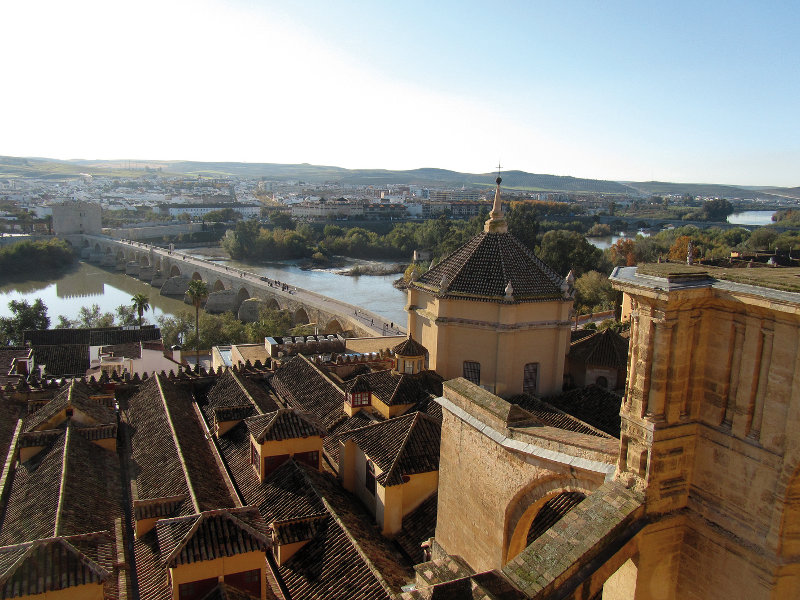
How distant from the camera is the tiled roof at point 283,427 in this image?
11.4m

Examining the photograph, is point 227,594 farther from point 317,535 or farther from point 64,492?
point 64,492

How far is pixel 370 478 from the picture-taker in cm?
1114

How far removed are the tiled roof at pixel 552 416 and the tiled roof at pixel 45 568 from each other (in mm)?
6740

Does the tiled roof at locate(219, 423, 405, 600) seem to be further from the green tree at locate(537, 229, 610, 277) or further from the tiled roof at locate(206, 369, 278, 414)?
the green tree at locate(537, 229, 610, 277)

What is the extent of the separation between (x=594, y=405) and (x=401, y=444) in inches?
186

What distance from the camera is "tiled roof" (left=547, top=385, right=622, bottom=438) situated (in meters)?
12.2

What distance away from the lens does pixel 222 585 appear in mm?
7918

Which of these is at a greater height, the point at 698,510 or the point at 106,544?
the point at 698,510

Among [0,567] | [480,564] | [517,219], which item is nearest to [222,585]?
[0,567]

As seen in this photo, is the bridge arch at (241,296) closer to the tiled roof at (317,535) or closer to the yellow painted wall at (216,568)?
the tiled roof at (317,535)

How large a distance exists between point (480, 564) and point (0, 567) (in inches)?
227

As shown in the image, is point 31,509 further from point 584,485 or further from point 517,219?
point 517,219

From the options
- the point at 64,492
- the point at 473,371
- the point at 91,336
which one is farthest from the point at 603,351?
the point at 91,336

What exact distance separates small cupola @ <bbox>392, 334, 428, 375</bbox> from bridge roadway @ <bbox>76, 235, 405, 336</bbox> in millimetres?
15485
